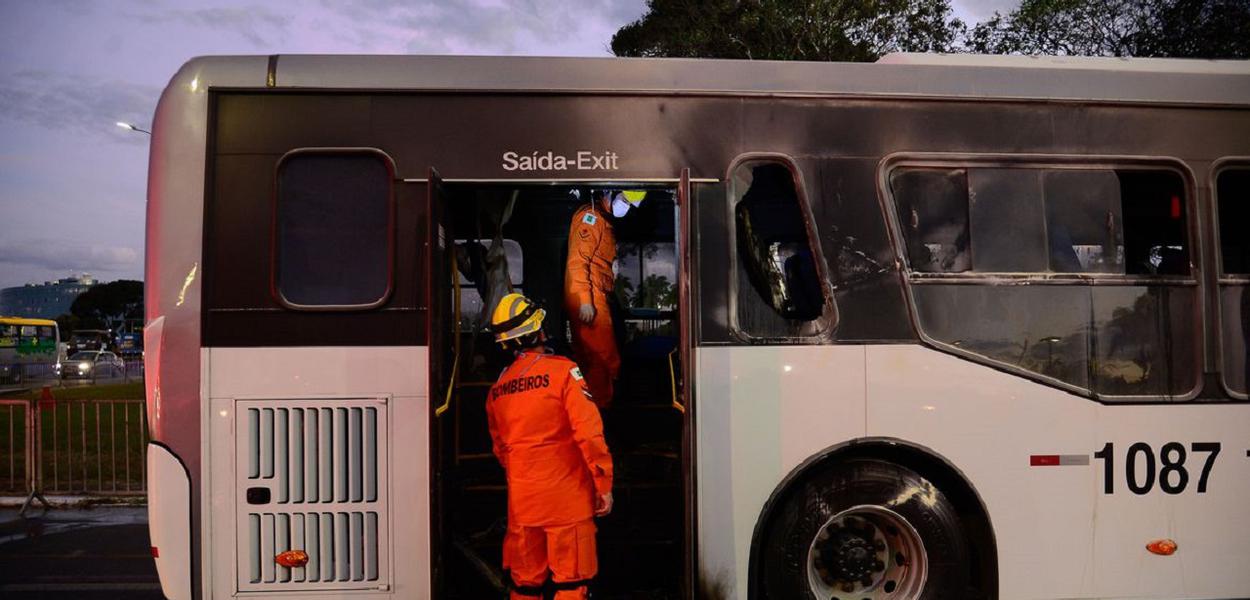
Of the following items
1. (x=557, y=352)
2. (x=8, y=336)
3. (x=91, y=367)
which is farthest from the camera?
(x=8, y=336)

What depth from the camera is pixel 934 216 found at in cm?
412

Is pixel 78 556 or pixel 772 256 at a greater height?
pixel 772 256

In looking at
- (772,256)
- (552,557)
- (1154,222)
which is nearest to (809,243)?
(772,256)

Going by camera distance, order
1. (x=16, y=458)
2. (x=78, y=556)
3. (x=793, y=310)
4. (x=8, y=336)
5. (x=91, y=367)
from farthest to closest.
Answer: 1. (x=8, y=336)
2. (x=91, y=367)
3. (x=16, y=458)
4. (x=78, y=556)
5. (x=793, y=310)

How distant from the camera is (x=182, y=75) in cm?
396

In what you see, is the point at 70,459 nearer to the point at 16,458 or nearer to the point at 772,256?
the point at 16,458

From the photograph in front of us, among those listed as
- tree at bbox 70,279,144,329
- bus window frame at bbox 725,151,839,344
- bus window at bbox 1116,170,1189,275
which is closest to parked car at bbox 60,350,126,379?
bus window frame at bbox 725,151,839,344

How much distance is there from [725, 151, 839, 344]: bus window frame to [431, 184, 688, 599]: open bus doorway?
1.18 ft

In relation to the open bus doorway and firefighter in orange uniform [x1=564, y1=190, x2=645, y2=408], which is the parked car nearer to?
the open bus doorway

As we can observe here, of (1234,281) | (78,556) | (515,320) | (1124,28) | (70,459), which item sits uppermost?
(1124,28)

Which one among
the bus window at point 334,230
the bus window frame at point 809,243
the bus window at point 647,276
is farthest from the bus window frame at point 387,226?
the bus window at point 647,276

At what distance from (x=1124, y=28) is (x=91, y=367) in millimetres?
41727

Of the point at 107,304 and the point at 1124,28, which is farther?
the point at 107,304

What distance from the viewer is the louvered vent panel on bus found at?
12.7 ft
